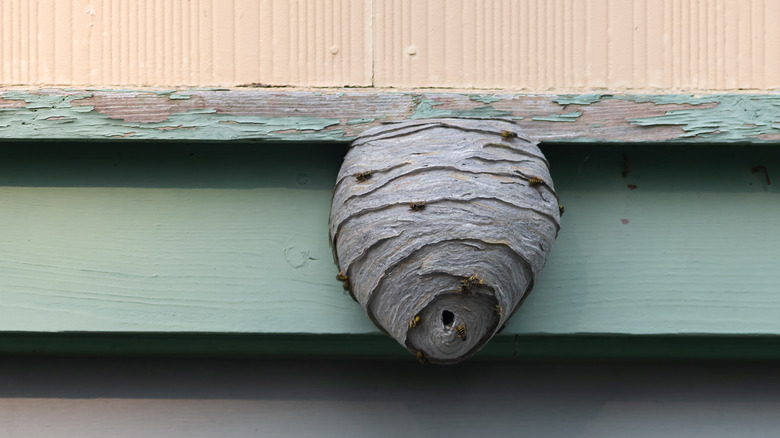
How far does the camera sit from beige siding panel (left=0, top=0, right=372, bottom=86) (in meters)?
1.12

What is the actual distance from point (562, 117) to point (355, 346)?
0.53 metres

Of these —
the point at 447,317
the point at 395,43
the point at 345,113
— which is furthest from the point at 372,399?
the point at 395,43

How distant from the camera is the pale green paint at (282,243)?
3.57 ft

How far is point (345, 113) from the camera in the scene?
3.48ft

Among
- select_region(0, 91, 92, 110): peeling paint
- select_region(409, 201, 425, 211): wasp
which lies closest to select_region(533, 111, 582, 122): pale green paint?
select_region(409, 201, 425, 211): wasp

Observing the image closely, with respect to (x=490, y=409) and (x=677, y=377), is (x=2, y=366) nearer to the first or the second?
(x=490, y=409)

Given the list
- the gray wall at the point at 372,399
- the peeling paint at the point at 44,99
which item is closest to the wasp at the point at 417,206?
the gray wall at the point at 372,399

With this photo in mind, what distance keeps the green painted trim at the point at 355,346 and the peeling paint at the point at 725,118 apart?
361 millimetres

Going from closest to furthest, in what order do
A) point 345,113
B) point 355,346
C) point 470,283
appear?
point 470,283 < point 345,113 < point 355,346

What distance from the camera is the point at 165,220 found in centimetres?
110

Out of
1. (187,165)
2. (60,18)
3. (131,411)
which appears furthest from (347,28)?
(131,411)

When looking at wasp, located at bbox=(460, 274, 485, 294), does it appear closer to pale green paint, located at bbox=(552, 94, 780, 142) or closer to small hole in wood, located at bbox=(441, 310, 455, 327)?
small hole in wood, located at bbox=(441, 310, 455, 327)

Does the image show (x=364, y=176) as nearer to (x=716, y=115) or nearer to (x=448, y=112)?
(x=448, y=112)

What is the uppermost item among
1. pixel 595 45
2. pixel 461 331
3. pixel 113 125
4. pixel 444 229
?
pixel 595 45
